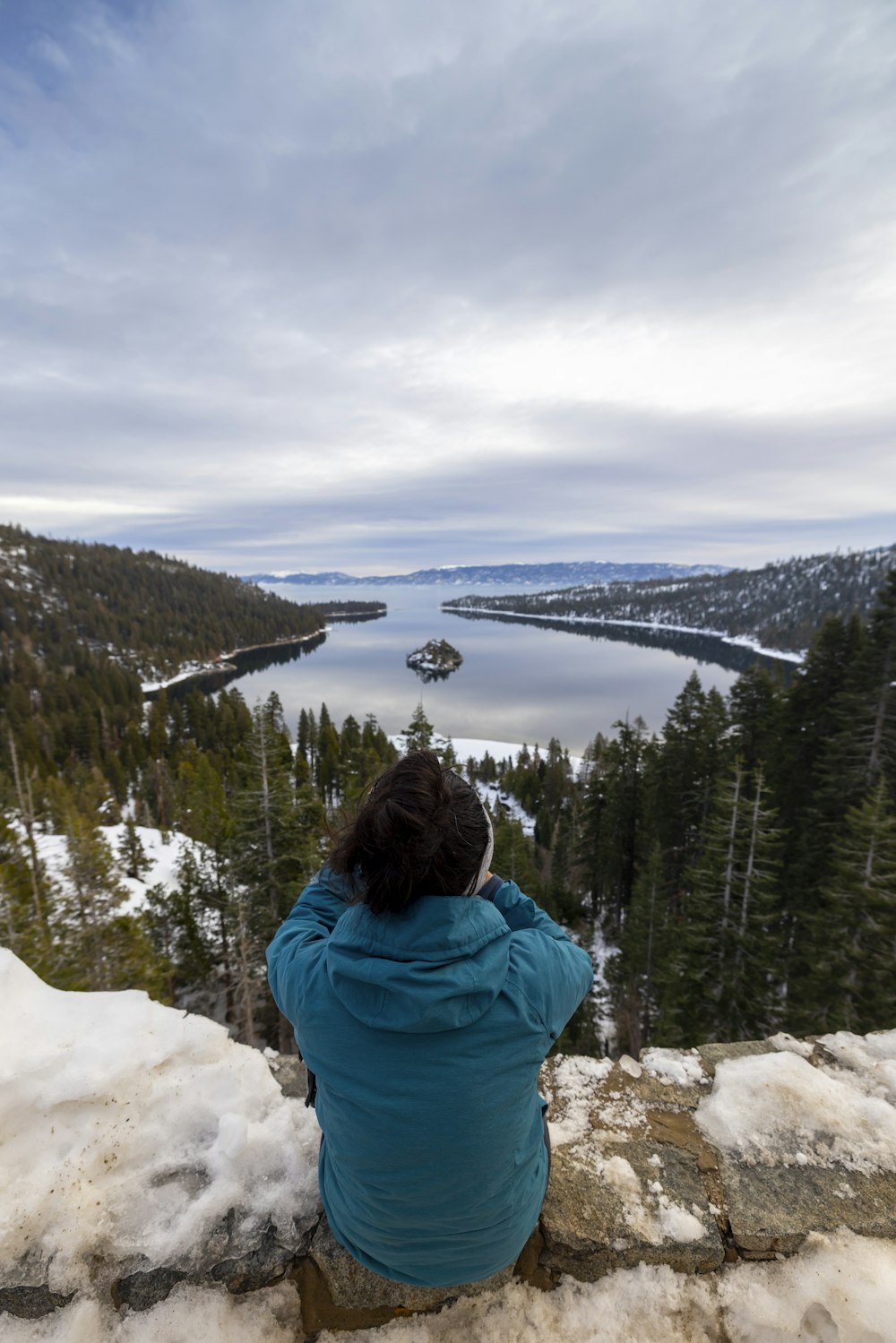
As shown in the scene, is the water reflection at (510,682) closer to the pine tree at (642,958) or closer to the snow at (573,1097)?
the pine tree at (642,958)

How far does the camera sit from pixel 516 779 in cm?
5266

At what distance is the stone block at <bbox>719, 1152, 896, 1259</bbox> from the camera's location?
2229 mm

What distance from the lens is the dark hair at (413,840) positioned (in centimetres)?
135

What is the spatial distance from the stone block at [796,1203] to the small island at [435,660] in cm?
11597

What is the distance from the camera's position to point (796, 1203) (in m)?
2.37

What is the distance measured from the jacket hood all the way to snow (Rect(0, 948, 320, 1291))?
185cm

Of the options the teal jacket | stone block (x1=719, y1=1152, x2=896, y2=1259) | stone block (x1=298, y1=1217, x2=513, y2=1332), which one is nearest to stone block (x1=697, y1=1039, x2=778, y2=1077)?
stone block (x1=719, y1=1152, x2=896, y2=1259)

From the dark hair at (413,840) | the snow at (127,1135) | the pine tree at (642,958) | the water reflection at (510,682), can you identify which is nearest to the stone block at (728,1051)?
the snow at (127,1135)

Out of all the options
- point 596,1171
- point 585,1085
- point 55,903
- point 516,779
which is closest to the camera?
point 596,1171

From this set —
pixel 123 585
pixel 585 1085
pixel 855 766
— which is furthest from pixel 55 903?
pixel 123 585

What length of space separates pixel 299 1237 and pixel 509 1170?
1.28m

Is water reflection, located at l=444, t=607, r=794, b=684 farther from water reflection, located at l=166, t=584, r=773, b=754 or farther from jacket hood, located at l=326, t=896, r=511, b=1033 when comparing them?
jacket hood, located at l=326, t=896, r=511, b=1033

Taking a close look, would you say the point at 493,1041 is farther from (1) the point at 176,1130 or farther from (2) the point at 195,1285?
(1) the point at 176,1130

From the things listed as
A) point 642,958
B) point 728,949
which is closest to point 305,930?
point 728,949
